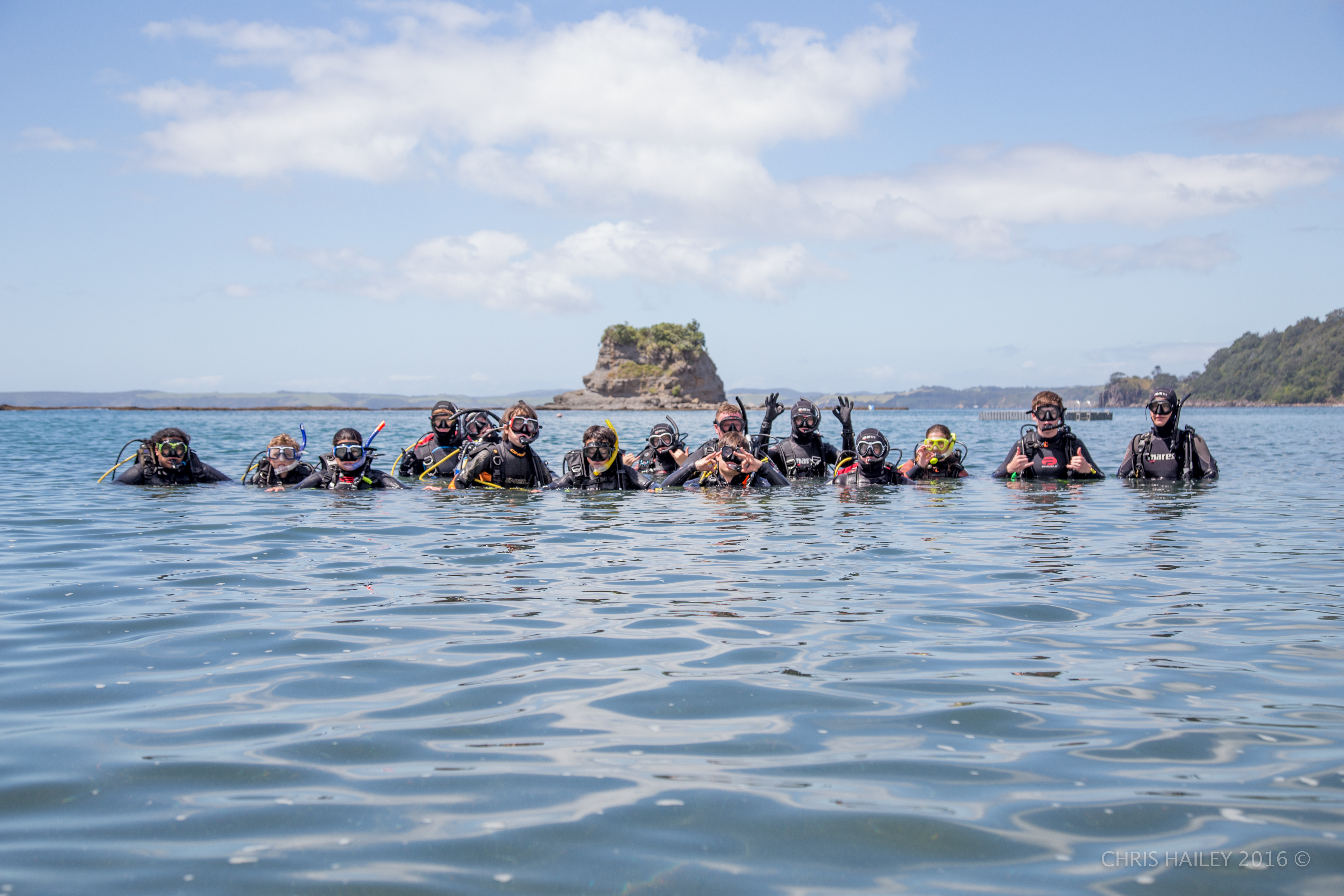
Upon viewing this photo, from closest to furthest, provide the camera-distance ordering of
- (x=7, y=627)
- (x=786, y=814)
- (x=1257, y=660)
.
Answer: (x=786, y=814) < (x=1257, y=660) < (x=7, y=627)

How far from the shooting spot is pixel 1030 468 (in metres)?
13.5

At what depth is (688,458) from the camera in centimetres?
1284

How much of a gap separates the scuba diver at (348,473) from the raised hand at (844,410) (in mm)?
6182

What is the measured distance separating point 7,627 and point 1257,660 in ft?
20.5

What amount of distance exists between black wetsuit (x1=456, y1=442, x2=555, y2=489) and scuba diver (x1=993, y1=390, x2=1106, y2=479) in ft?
21.3

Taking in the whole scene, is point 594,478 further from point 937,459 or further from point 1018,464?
point 1018,464

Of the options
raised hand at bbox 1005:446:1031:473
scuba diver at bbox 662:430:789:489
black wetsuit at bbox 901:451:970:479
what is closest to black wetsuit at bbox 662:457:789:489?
scuba diver at bbox 662:430:789:489

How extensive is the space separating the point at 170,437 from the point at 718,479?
730cm

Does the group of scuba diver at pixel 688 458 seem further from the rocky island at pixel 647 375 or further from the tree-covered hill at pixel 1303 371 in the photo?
the tree-covered hill at pixel 1303 371

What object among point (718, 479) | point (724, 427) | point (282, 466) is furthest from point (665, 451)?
point (282, 466)

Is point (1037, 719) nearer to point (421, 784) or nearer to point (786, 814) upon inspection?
point (786, 814)

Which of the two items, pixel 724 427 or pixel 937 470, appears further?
pixel 937 470

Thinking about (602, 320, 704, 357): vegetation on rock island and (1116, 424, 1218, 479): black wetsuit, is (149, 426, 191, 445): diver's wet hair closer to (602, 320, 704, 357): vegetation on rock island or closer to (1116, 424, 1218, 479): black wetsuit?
(1116, 424, 1218, 479): black wetsuit

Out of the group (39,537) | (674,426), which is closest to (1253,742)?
(39,537)
